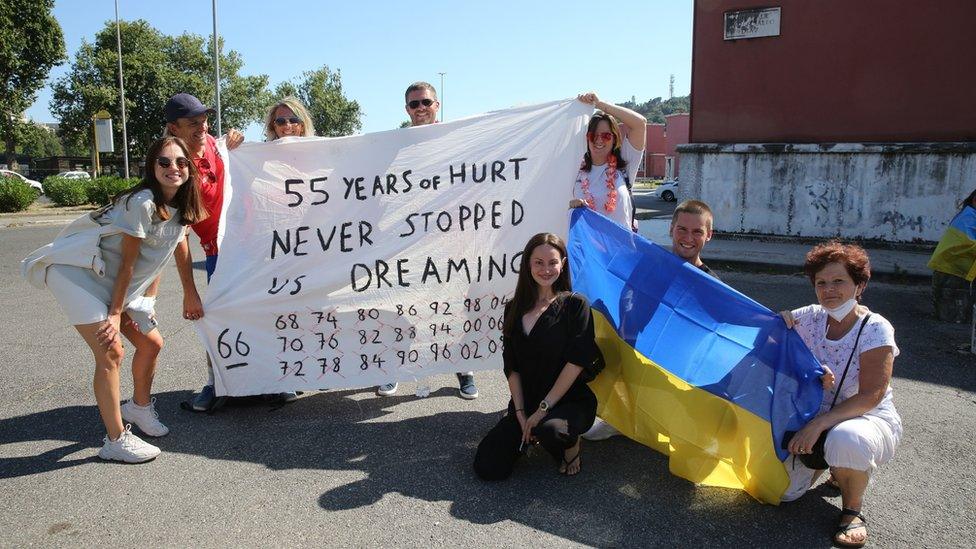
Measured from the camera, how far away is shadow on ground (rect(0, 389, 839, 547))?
9.20ft

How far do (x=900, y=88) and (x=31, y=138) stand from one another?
34.9 meters

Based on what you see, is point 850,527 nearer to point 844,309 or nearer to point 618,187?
point 844,309

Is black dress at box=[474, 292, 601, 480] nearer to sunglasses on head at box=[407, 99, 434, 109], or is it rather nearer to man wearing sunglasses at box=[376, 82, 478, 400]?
man wearing sunglasses at box=[376, 82, 478, 400]

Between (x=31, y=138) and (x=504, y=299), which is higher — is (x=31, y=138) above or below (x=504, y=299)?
above

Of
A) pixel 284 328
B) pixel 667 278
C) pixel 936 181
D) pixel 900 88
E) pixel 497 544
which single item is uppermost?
pixel 900 88

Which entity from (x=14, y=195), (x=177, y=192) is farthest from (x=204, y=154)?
(x=14, y=195)

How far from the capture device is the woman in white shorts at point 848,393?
106 inches

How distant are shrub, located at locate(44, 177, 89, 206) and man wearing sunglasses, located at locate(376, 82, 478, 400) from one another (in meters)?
21.4

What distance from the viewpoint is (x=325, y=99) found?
49.9 m

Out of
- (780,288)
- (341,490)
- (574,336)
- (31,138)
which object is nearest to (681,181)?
(780,288)

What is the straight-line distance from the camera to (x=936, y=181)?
1008 centimetres

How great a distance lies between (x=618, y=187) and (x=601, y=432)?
4.81 ft

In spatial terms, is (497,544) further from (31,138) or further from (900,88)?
(31,138)

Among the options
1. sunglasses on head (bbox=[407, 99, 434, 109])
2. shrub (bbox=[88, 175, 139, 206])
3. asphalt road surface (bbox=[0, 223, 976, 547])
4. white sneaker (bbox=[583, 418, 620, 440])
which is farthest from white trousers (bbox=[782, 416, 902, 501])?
shrub (bbox=[88, 175, 139, 206])
